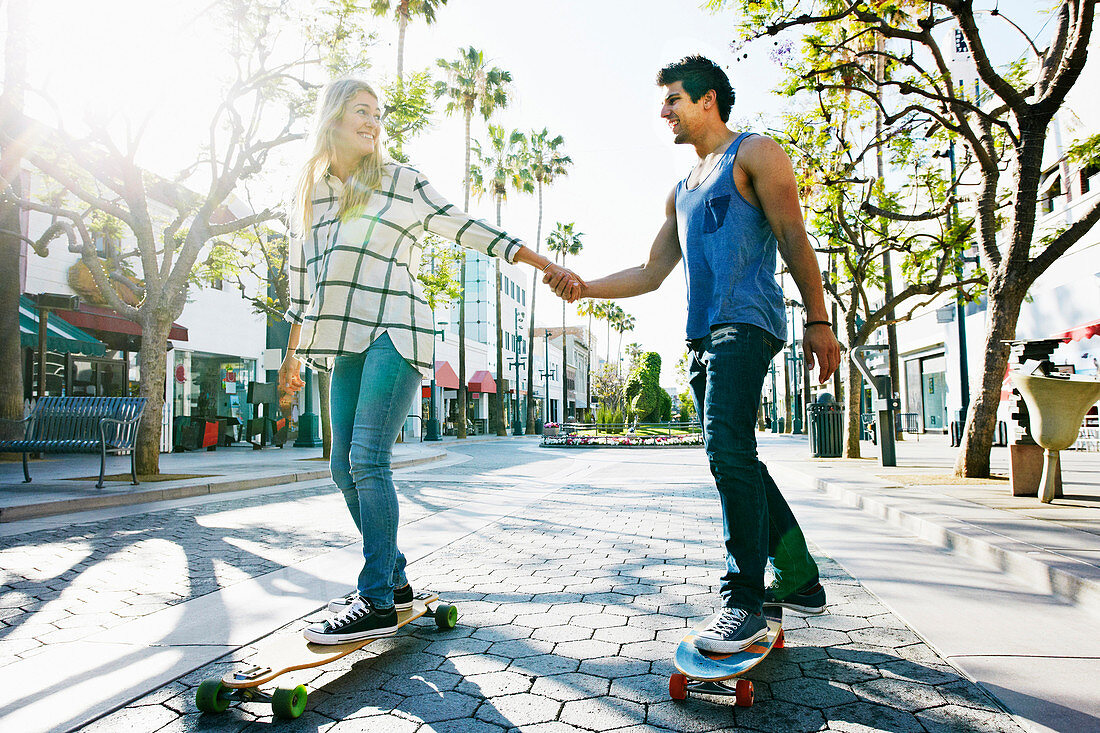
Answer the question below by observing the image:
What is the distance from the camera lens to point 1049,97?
6953 mm

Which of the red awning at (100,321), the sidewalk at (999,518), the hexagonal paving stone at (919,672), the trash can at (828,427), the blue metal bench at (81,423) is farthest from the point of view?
the red awning at (100,321)

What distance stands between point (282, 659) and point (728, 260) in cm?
198

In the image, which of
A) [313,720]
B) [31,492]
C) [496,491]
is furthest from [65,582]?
[496,491]

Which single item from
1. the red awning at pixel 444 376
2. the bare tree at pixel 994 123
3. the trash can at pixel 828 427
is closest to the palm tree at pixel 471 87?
the red awning at pixel 444 376

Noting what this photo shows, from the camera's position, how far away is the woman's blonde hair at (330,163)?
2803 mm

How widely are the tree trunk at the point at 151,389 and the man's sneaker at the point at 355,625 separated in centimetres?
832

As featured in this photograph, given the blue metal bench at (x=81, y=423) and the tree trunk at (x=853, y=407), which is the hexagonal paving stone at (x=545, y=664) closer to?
the blue metal bench at (x=81, y=423)

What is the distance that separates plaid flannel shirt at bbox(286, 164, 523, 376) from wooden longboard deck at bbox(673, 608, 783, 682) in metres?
1.41

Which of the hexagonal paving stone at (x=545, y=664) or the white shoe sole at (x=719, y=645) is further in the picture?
the hexagonal paving stone at (x=545, y=664)

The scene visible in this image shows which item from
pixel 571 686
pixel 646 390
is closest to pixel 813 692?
pixel 571 686

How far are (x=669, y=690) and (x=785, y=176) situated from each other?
1.78 meters

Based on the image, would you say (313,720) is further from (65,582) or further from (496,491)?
(496,491)

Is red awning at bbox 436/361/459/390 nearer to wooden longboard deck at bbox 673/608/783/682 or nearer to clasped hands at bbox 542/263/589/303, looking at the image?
clasped hands at bbox 542/263/589/303

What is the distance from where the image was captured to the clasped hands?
3.19 metres
